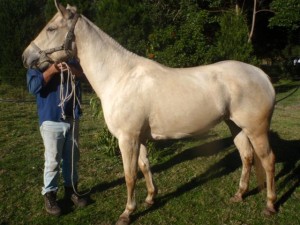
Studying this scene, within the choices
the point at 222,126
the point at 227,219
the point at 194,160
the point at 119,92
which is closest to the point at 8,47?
the point at 222,126

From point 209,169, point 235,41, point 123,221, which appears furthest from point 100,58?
point 235,41

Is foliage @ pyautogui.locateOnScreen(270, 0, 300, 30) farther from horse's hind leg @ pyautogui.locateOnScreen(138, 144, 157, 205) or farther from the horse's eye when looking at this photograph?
the horse's eye

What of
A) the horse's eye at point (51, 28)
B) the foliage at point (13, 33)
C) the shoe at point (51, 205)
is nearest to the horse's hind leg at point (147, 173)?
the shoe at point (51, 205)

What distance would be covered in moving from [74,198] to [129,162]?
1.11 m

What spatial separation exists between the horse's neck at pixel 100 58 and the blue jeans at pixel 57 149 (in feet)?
2.10

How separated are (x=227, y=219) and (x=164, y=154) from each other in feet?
7.13

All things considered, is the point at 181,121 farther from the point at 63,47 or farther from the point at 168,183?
the point at 168,183

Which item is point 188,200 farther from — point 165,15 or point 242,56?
point 165,15

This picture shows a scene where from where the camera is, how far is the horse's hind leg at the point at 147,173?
3.96 metres

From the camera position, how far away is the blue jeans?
3629mm

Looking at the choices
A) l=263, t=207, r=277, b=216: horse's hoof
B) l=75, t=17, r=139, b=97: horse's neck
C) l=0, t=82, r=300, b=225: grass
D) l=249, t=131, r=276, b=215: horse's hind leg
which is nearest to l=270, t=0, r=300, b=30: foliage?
l=0, t=82, r=300, b=225: grass

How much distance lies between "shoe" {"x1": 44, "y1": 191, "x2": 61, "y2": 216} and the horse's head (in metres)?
1.59

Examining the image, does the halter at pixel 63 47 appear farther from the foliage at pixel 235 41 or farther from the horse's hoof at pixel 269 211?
the foliage at pixel 235 41

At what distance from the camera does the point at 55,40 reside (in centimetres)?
324
